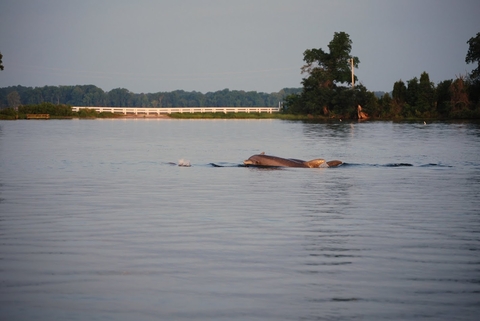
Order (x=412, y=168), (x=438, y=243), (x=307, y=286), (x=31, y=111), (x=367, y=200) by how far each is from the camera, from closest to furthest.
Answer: (x=307, y=286)
(x=438, y=243)
(x=367, y=200)
(x=412, y=168)
(x=31, y=111)

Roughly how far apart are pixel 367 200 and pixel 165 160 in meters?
14.5

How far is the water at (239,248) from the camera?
723 cm

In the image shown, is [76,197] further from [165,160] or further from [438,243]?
[165,160]

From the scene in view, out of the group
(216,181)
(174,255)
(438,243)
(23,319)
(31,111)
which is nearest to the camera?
(23,319)

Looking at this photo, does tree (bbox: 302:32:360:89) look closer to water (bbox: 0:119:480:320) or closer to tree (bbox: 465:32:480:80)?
tree (bbox: 465:32:480:80)

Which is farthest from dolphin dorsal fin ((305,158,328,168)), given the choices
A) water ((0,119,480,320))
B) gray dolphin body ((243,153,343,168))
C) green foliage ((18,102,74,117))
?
green foliage ((18,102,74,117))

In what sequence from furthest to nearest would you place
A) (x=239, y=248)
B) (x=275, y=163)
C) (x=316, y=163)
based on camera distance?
(x=275, y=163) → (x=316, y=163) → (x=239, y=248)

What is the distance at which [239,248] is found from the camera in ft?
33.0

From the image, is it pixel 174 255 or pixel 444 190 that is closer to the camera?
pixel 174 255

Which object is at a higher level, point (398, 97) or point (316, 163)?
point (398, 97)

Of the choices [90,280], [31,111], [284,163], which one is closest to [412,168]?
[284,163]

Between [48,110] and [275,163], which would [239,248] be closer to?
[275,163]

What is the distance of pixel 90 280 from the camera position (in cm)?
821

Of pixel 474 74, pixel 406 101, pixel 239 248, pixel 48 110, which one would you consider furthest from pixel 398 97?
pixel 239 248
